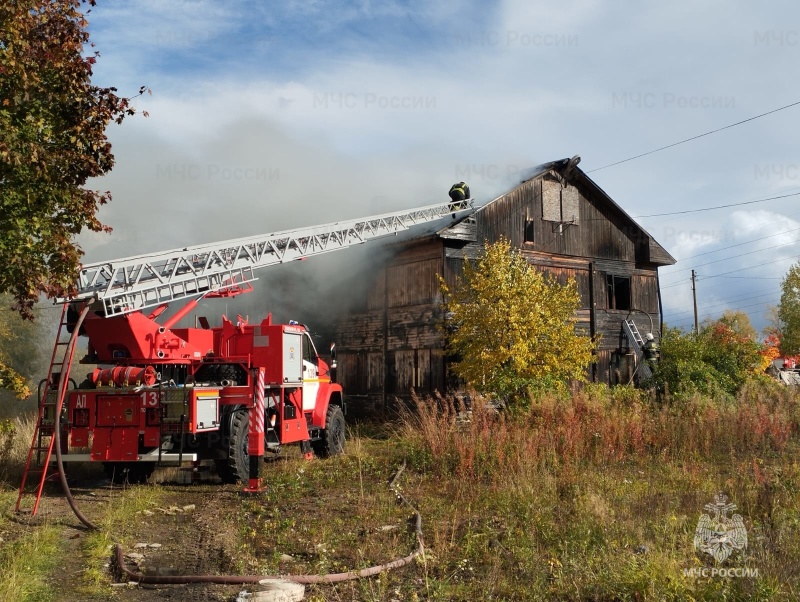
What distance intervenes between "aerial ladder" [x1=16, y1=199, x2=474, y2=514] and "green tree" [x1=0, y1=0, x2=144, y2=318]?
0.84 metres

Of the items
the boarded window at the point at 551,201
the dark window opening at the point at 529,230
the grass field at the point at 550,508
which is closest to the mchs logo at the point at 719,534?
the grass field at the point at 550,508

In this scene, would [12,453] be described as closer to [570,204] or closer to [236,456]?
[236,456]

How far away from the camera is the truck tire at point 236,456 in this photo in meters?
9.87

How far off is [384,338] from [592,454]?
37.1 feet

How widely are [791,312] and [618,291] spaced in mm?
31212

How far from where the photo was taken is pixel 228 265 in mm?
11555

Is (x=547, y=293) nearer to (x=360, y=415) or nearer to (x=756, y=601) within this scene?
(x=360, y=415)

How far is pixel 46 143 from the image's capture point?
7.18 m

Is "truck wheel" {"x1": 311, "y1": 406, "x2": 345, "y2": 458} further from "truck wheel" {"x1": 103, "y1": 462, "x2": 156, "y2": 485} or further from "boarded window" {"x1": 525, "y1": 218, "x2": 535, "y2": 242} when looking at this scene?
"boarded window" {"x1": 525, "y1": 218, "x2": 535, "y2": 242}

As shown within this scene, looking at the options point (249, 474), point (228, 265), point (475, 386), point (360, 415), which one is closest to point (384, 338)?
point (360, 415)

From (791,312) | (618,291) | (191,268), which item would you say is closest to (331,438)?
(191,268)

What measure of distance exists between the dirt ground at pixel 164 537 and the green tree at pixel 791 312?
49.5m

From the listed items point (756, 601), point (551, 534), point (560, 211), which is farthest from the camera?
point (560, 211)

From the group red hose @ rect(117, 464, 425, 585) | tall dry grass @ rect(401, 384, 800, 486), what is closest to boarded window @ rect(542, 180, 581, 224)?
tall dry grass @ rect(401, 384, 800, 486)
